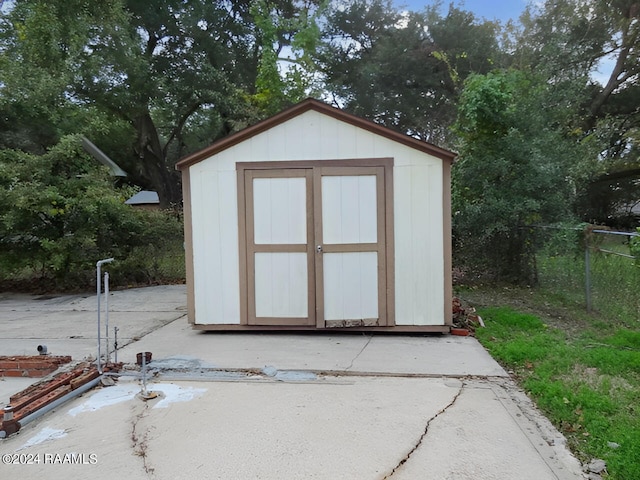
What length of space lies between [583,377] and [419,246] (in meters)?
1.96

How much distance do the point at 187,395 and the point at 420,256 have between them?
278cm

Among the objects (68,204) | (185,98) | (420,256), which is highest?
(185,98)

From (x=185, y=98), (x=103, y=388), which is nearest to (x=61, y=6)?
(x=185, y=98)

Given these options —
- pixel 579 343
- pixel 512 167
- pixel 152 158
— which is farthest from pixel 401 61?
pixel 579 343

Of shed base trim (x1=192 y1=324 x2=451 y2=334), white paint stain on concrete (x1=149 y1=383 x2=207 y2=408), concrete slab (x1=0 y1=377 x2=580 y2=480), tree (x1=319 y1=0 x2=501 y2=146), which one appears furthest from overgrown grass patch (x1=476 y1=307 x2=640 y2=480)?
tree (x1=319 y1=0 x2=501 y2=146)

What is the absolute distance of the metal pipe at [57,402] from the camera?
9.50 feet

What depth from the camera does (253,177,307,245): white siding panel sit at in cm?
497

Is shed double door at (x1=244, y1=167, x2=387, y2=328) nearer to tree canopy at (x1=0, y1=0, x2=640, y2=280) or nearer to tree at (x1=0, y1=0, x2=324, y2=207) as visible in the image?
tree canopy at (x1=0, y1=0, x2=640, y2=280)

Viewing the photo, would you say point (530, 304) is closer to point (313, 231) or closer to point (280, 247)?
point (313, 231)

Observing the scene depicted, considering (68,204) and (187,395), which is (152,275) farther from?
(187,395)

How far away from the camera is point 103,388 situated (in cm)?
355

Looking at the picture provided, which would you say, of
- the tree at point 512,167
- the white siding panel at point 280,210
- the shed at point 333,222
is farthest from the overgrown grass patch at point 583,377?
the white siding panel at point 280,210

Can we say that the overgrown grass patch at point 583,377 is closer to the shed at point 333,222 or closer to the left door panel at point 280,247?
the shed at point 333,222

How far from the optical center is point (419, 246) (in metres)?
4.93
